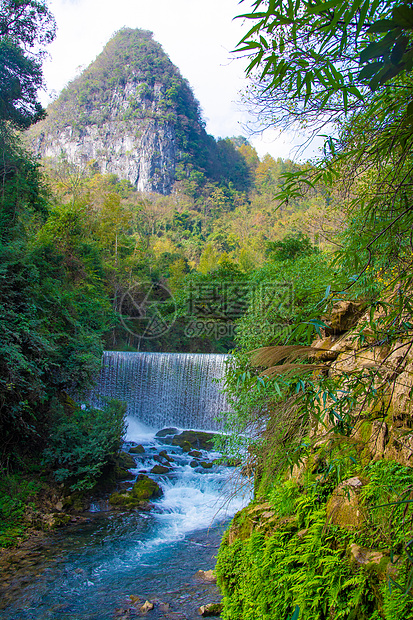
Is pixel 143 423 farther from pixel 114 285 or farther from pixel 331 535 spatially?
pixel 331 535

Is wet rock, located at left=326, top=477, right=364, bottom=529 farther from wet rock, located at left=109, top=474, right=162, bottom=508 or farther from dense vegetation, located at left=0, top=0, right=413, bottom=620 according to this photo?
wet rock, located at left=109, top=474, right=162, bottom=508

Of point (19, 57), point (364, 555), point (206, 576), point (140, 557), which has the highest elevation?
point (19, 57)

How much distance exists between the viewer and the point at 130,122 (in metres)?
59.1

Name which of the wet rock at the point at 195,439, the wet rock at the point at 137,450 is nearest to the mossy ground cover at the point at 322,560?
the wet rock at the point at 137,450

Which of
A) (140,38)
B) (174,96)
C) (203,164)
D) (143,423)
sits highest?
(140,38)

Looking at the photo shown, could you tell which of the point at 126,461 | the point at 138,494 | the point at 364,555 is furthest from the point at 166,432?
the point at 364,555

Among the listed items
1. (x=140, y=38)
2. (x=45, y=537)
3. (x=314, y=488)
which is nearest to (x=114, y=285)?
(x=45, y=537)

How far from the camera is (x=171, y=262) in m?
24.8

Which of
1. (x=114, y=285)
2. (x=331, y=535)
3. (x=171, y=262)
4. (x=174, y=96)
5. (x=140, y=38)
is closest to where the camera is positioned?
(x=331, y=535)

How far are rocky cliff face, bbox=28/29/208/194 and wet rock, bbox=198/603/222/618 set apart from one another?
2133 inches

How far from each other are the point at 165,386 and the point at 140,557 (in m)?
7.20

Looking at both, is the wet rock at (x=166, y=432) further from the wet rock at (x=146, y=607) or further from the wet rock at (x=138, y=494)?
the wet rock at (x=146, y=607)

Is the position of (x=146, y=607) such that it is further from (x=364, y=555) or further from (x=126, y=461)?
(x=126, y=461)

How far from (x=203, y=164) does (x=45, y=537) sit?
185ft
